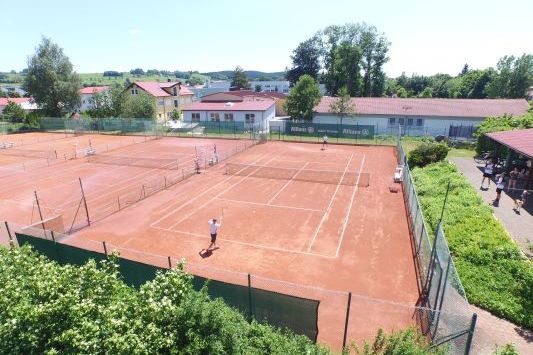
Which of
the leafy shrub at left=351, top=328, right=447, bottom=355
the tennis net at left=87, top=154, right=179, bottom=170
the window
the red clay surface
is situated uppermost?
the window

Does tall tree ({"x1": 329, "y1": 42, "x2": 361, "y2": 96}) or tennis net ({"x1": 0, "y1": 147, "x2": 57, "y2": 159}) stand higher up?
tall tree ({"x1": 329, "y1": 42, "x2": 361, "y2": 96})

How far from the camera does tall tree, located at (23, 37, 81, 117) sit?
55.9 meters

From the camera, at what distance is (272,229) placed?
57.1 ft

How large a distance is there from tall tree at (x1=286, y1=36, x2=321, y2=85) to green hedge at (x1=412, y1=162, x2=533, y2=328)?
211ft

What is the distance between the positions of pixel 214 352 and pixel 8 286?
440 centimetres

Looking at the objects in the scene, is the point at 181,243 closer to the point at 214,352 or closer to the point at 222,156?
the point at 214,352

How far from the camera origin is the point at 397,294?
1197 centimetres

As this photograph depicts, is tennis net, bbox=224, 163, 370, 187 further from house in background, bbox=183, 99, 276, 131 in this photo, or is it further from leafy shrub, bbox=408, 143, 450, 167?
house in background, bbox=183, 99, 276, 131

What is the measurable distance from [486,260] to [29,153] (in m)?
42.3

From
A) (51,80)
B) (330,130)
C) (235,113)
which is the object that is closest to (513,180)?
(330,130)

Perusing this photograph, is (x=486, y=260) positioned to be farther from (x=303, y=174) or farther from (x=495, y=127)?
(x=495, y=127)

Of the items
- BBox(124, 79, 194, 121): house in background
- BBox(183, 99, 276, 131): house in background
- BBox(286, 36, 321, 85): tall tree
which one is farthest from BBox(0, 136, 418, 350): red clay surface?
BBox(286, 36, 321, 85): tall tree

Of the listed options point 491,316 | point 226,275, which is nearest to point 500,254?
point 491,316

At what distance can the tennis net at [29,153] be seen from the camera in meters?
35.3
